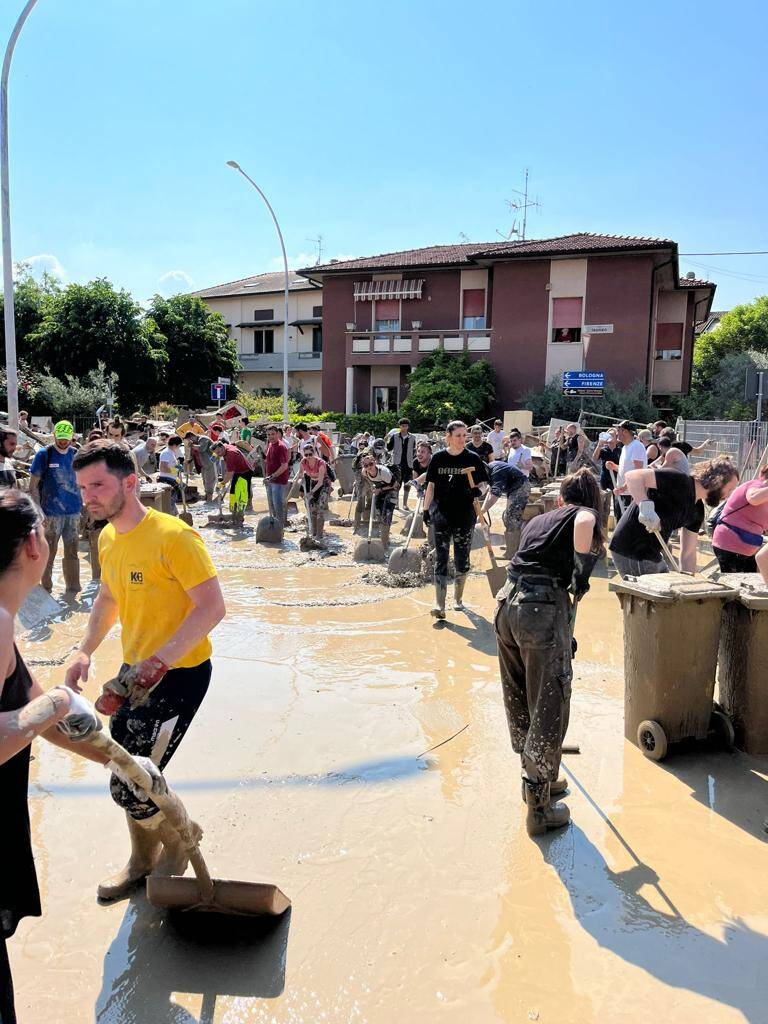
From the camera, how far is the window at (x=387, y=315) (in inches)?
1268

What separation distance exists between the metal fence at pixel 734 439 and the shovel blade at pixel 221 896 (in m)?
11.0

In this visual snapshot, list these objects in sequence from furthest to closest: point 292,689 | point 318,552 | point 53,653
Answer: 1. point 318,552
2. point 53,653
3. point 292,689

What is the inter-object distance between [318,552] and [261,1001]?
8.22 m

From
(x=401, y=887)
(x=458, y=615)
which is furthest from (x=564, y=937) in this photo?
(x=458, y=615)

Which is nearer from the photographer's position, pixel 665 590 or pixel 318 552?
pixel 665 590

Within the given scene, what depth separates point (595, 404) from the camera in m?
25.8

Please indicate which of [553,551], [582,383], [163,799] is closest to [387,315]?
[582,383]

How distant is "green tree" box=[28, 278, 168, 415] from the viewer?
3281cm

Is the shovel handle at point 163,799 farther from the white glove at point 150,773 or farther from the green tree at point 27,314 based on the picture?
the green tree at point 27,314

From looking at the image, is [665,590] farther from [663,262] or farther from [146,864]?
[663,262]

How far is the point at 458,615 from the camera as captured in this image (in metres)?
7.44

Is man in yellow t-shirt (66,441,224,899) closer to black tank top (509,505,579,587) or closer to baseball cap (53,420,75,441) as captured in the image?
black tank top (509,505,579,587)

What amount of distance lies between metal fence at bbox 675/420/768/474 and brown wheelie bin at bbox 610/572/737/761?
8373 mm

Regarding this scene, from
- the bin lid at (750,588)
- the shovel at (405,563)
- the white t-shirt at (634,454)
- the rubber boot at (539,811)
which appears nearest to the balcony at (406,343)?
the white t-shirt at (634,454)
